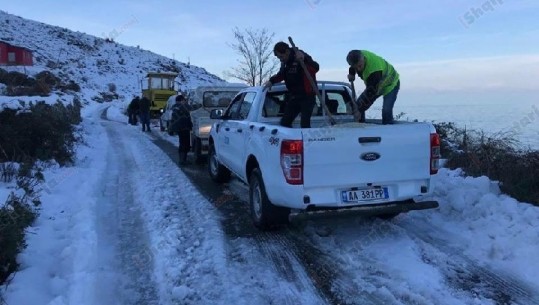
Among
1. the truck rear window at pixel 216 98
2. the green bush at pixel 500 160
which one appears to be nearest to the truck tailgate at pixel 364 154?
the green bush at pixel 500 160

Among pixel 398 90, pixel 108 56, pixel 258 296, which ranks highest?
pixel 108 56

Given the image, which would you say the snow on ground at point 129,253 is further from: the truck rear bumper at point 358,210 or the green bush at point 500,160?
the green bush at point 500,160

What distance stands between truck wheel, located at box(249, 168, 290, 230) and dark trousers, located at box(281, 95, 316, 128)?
0.97 meters

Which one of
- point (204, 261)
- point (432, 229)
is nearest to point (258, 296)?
Result: point (204, 261)

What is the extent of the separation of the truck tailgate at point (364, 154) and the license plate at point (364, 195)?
110mm

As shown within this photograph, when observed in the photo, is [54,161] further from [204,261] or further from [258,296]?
[258,296]

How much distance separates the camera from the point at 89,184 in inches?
335

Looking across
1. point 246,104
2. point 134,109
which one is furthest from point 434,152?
point 134,109

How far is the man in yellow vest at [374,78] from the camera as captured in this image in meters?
6.31

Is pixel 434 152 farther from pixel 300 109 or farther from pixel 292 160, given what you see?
pixel 300 109

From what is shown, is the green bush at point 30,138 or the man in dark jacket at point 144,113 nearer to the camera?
the green bush at point 30,138

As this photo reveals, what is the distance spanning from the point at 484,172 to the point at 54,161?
818cm

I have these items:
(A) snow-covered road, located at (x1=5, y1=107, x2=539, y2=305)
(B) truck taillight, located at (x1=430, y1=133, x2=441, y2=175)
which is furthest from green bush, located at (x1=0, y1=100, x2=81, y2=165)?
(B) truck taillight, located at (x1=430, y1=133, x2=441, y2=175)

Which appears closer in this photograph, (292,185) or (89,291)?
(89,291)
